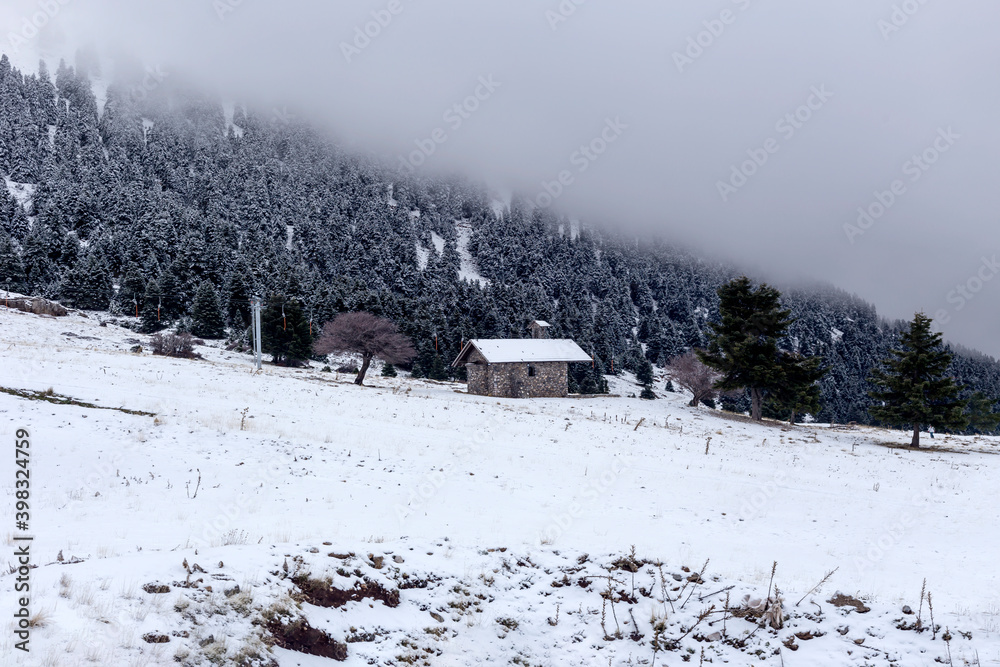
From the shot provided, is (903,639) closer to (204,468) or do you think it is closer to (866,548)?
(866,548)

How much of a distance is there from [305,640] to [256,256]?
388 feet

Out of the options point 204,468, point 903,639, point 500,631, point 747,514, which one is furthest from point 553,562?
point 204,468

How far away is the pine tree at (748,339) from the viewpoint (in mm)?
41250

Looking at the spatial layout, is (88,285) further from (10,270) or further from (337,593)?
(337,593)

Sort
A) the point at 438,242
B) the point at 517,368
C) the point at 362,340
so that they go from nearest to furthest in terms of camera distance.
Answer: the point at 362,340 → the point at 517,368 → the point at 438,242

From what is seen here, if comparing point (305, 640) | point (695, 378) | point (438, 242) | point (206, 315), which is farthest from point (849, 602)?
point (438, 242)

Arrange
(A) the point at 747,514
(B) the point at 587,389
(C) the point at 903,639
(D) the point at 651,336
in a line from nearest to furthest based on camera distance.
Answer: (C) the point at 903,639
(A) the point at 747,514
(B) the point at 587,389
(D) the point at 651,336

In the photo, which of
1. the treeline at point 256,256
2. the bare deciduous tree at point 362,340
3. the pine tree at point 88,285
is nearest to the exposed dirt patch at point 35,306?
the treeline at point 256,256

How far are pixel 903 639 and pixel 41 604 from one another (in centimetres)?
1017

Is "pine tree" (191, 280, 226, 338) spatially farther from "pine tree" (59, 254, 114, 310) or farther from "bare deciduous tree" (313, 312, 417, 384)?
"bare deciduous tree" (313, 312, 417, 384)

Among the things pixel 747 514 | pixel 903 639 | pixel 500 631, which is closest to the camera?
pixel 903 639

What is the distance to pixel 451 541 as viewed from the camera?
10.2 metres

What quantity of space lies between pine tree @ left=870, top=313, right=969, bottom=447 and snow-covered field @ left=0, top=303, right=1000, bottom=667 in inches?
591

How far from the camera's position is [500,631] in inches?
297
